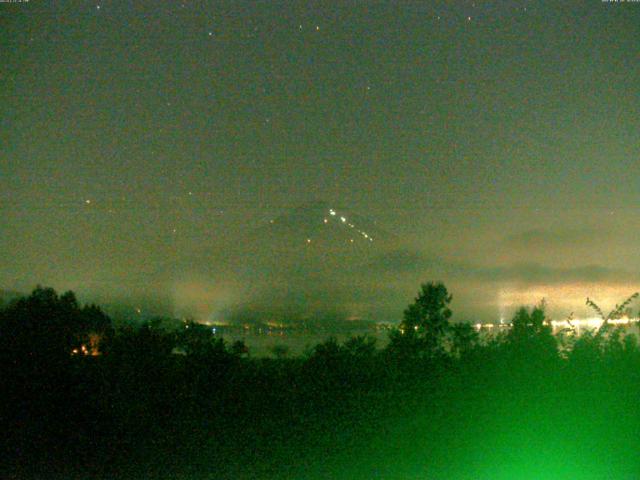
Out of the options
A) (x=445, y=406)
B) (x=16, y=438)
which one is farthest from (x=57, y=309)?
(x=445, y=406)

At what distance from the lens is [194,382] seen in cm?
953

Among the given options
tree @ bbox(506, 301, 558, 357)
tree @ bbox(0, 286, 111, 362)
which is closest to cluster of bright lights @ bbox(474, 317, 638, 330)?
tree @ bbox(506, 301, 558, 357)

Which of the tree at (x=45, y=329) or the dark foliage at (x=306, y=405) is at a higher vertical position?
the tree at (x=45, y=329)

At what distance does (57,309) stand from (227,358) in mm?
2980

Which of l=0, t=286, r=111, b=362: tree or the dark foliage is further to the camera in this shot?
l=0, t=286, r=111, b=362: tree

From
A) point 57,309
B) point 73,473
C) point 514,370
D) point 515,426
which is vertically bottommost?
point 73,473

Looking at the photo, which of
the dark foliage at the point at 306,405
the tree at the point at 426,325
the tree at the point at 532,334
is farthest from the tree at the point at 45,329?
the tree at the point at 532,334

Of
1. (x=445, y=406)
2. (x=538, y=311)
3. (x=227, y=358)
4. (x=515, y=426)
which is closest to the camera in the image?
(x=515, y=426)

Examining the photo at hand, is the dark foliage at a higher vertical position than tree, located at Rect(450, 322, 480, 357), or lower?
lower

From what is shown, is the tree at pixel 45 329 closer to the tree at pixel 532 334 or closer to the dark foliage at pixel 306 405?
the dark foliage at pixel 306 405

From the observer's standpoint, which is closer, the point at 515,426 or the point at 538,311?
the point at 515,426

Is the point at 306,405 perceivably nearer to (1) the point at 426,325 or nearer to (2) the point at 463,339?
(2) the point at 463,339

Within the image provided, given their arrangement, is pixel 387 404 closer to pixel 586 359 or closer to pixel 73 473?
pixel 586 359

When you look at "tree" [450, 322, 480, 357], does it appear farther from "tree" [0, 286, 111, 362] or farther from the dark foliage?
"tree" [0, 286, 111, 362]
